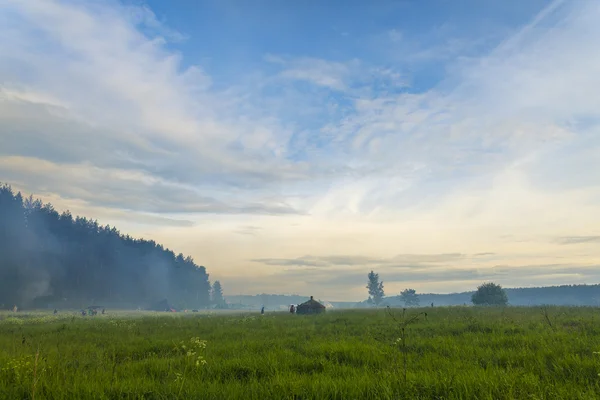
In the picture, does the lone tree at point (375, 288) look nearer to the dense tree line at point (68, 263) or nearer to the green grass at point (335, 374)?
the dense tree line at point (68, 263)

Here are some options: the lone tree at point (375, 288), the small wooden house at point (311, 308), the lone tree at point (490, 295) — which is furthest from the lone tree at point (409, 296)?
the small wooden house at point (311, 308)

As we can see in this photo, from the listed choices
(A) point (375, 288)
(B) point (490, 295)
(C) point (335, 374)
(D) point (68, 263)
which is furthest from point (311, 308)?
(A) point (375, 288)

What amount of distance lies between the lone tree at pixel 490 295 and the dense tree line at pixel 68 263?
10096 cm

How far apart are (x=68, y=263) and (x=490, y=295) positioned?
109 meters

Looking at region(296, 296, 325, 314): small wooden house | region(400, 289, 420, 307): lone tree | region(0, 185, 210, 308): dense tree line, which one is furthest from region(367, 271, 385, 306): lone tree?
region(296, 296, 325, 314): small wooden house

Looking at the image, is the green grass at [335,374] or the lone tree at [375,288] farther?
the lone tree at [375,288]

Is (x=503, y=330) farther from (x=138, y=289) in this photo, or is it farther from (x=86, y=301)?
(x=138, y=289)

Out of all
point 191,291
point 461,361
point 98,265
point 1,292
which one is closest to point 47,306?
point 1,292

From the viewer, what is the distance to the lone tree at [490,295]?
7275 cm

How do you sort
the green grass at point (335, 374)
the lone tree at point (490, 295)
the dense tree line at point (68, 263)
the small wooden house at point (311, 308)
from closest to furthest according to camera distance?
the green grass at point (335, 374) < the small wooden house at point (311, 308) < the lone tree at point (490, 295) < the dense tree line at point (68, 263)

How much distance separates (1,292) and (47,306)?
36.1ft

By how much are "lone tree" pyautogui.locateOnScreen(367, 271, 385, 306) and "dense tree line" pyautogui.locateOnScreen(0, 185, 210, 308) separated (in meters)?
84.0

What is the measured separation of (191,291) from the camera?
160 meters

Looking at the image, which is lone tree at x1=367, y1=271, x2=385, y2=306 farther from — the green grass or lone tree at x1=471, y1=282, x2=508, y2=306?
the green grass
